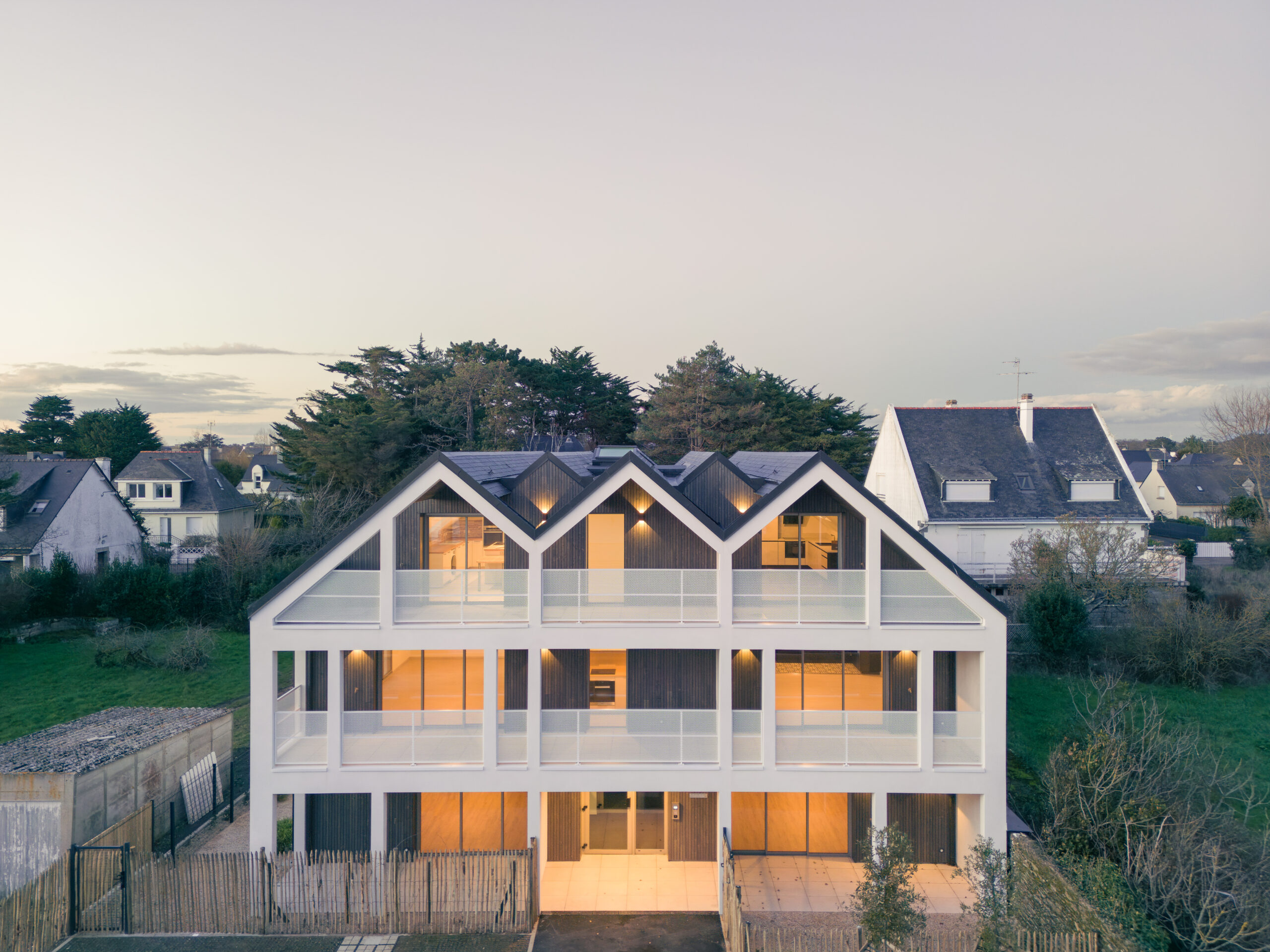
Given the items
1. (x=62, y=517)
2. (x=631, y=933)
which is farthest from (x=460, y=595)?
(x=62, y=517)

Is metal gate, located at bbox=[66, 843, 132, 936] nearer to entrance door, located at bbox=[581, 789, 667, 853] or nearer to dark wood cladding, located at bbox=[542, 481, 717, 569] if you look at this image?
entrance door, located at bbox=[581, 789, 667, 853]

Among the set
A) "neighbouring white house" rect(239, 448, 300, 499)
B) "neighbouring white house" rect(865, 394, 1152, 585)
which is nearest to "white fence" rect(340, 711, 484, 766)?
"neighbouring white house" rect(865, 394, 1152, 585)

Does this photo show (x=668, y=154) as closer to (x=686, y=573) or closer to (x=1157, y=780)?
(x=686, y=573)

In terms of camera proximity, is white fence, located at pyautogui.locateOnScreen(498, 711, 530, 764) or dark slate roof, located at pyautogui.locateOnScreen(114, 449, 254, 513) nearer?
white fence, located at pyautogui.locateOnScreen(498, 711, 530, 764)

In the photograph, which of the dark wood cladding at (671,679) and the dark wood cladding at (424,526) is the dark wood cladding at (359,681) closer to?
the dark wood cladding at (424,526)

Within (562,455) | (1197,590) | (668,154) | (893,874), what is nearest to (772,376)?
(668,154)

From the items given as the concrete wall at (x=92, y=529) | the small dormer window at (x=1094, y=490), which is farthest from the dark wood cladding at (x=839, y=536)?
the concrete wall at (x=92, y=529)
